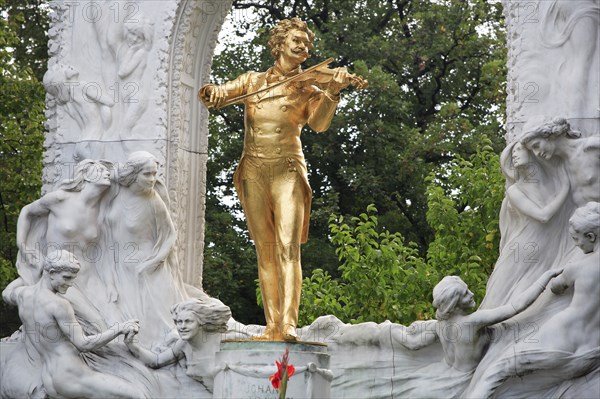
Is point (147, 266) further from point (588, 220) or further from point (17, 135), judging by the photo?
point (17, 135)

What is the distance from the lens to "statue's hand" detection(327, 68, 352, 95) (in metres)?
12.4

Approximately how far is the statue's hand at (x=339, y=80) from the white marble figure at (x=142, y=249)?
178cm

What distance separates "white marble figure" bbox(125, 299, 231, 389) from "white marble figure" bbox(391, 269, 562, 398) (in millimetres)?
1649

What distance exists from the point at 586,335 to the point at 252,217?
3045 millimetres

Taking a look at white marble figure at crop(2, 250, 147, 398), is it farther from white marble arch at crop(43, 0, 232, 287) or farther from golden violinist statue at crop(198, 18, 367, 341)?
white marble arch at crop(43, 0, 232, 287)

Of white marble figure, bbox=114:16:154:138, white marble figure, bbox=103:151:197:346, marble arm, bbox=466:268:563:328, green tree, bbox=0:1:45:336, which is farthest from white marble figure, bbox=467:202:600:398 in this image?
green tree, bbox=0:1:45:336

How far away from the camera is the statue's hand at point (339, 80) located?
12.4m

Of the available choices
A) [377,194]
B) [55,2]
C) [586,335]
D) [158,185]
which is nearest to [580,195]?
[586,335]

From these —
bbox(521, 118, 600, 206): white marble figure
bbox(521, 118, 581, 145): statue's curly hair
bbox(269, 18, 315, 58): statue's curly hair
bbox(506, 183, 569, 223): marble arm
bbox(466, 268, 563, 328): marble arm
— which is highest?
bbox(269, 18, 315, 58): statue's curly hair

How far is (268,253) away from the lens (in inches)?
505

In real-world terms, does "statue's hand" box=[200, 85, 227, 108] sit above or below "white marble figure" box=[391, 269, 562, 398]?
above

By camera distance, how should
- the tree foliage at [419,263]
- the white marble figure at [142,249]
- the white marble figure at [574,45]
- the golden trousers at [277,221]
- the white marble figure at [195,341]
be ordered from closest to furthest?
the white marble figure at [574,45]
the golden trousers at [277,221]
the white marble figure at [195,341]
the white marble figure at [142,249]
the tree foliage at [419,263]

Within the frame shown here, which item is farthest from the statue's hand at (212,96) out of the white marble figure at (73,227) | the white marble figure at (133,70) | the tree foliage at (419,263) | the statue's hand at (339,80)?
the tree foliage at (419,263)

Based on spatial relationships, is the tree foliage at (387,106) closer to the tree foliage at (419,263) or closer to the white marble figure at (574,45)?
the tree foliage at (419,263)
